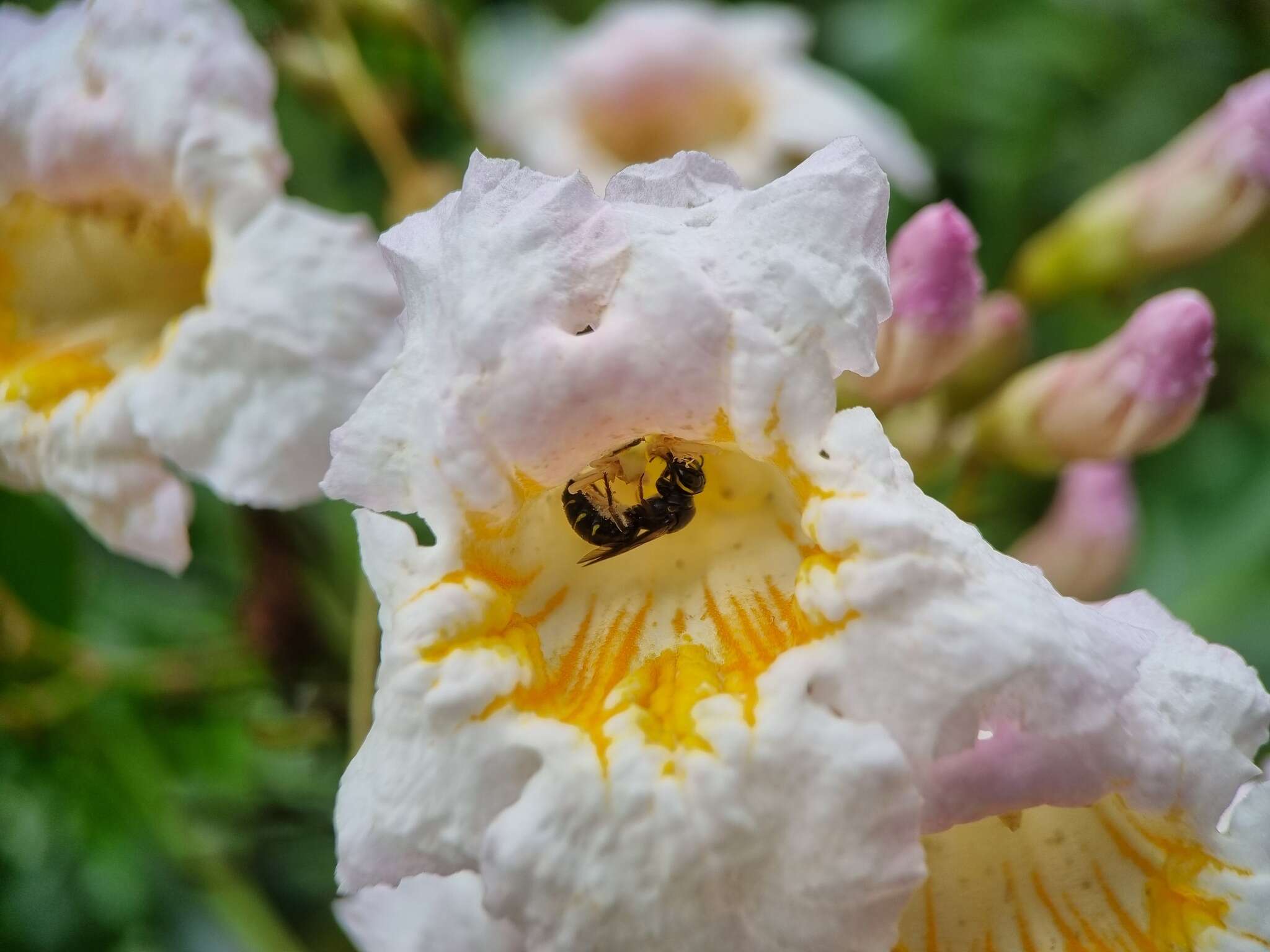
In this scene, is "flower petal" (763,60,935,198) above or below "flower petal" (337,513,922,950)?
below

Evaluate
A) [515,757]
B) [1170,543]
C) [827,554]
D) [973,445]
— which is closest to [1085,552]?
[973,445]

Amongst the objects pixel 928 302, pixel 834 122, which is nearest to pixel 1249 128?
pixel 928 302

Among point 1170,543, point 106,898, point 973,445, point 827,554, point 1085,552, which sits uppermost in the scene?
point 827,554

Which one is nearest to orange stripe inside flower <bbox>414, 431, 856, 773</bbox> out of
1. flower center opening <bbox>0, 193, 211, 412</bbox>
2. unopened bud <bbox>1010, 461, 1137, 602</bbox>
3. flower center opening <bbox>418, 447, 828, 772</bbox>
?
flower center opening <bbox>418, 447, 828, 772</bbox>

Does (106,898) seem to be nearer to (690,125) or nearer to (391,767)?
(391,767)

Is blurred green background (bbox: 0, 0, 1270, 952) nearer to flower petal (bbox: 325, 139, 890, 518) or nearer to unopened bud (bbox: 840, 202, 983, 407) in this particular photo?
unopened bud (bbox: 840, 202, 983, 407)
